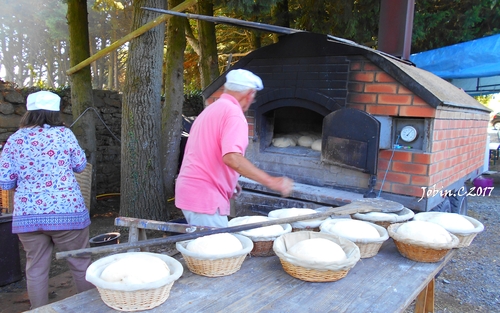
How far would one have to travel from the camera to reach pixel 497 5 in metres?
7.34

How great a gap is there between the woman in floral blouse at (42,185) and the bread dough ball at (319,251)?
160cm

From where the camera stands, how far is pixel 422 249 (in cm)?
192

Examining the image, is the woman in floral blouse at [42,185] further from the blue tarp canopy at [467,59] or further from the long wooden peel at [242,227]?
the blue tarp canopy at [467,59]

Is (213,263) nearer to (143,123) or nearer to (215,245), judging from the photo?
(215,245)

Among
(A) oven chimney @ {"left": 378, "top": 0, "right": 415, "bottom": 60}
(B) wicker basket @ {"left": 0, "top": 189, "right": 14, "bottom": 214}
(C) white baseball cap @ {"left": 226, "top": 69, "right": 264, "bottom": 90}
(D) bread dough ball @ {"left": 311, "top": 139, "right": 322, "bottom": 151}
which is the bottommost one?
(B) wicker basket @ {"left": 0, "top": 189, "right": 14, "bottom": 214}

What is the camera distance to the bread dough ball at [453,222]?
2.16 m

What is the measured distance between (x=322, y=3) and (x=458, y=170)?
12.9ft

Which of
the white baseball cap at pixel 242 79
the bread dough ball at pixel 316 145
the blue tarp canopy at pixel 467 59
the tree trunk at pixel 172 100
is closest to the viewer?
the white baseball cap at pixel 242 79

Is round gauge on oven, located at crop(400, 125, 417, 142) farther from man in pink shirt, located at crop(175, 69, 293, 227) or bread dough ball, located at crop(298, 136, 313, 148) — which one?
man in pink shirt, located at crop(175, 69, 293, 227)

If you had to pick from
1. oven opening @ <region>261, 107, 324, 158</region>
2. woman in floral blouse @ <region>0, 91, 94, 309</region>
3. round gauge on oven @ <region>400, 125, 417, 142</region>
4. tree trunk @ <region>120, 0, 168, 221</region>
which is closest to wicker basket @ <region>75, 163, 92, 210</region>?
tree trunk @ <region>120, 0, 168, 221</region>

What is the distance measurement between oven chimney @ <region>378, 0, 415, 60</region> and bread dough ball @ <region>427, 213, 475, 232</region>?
2834 millimetres

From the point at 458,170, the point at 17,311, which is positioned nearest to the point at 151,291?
the point at 17,311

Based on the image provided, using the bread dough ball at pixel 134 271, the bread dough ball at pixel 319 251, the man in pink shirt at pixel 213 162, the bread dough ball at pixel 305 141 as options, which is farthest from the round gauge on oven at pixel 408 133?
the bread dough ball at pixel 134 271

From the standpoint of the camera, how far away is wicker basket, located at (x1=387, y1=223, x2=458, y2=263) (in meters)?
1.89
